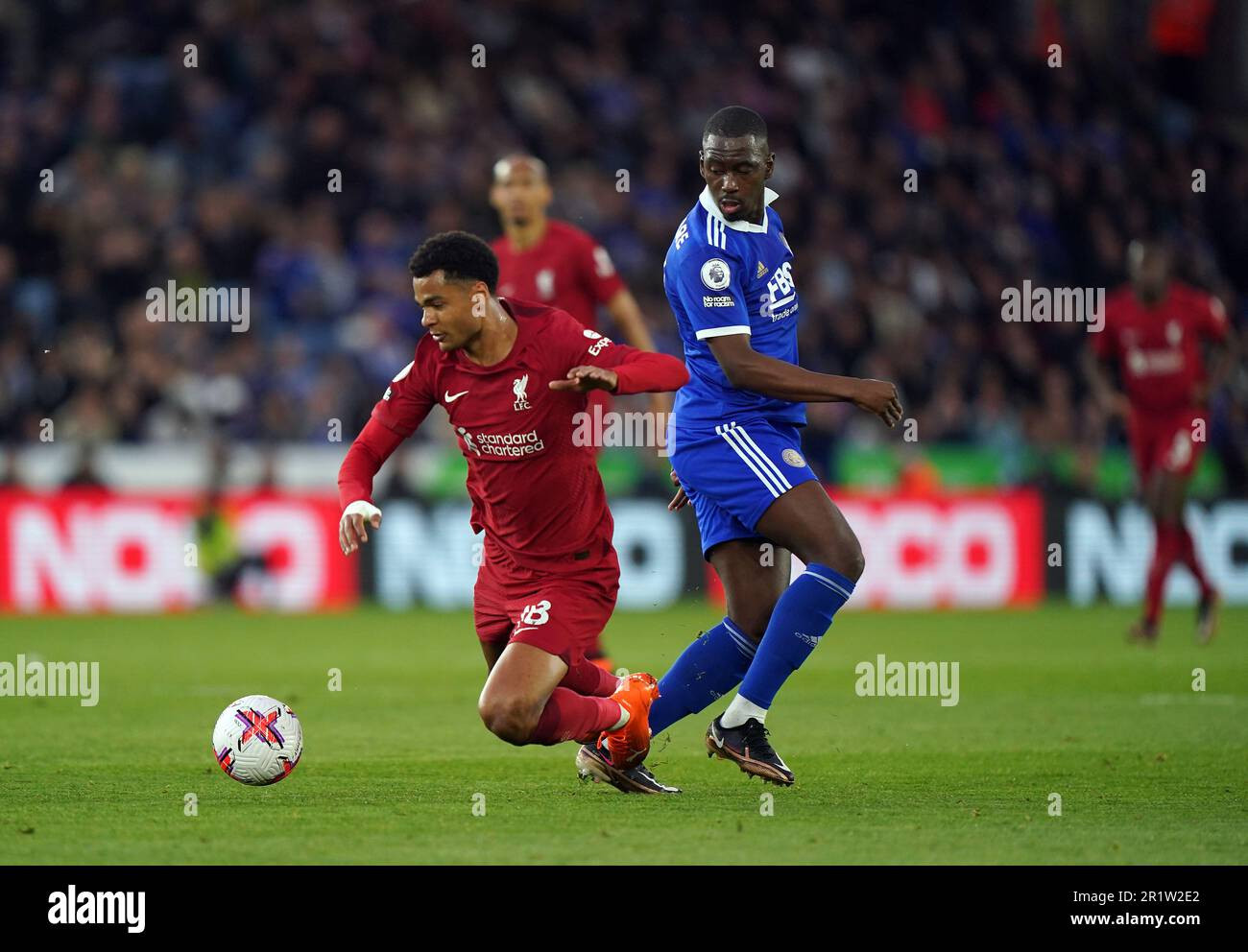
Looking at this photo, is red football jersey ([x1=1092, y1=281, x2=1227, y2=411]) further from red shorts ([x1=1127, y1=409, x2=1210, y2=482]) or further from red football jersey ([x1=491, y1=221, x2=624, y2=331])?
red football jersey ([x1=491, y1=221, x2=624, y2=331])

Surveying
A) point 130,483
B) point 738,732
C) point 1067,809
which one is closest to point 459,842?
point 738,732

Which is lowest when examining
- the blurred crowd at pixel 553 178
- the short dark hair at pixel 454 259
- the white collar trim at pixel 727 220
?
the short dark hair at pixel 454 259

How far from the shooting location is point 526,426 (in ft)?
20.4

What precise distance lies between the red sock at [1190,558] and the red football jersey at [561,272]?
479 cm

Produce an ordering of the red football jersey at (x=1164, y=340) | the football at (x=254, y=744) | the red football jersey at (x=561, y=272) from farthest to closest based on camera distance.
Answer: the red football jersey at (x=1164, y=340) < the red football jersey at (x=561, y=272) < the football at (x=254, y=744)

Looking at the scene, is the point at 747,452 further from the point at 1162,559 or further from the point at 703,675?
the point at 1162,559

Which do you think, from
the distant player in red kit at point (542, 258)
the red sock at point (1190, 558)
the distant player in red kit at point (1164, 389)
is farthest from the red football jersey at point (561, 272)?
the red sock at point (1190, 558)

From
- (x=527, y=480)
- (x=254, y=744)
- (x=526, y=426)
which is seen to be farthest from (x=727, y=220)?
(x=254, y=744)

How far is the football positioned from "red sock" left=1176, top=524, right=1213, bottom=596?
24.8 feet

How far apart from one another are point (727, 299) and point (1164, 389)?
688cm

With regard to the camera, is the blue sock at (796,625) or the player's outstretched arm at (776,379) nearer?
the player's outstretched arm at (776,379)

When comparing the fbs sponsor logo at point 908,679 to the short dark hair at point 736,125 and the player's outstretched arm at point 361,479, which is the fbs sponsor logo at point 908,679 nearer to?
the short dark hair at point 736,125

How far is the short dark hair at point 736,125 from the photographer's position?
6438 mm

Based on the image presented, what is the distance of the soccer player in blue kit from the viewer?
6.43 metres
